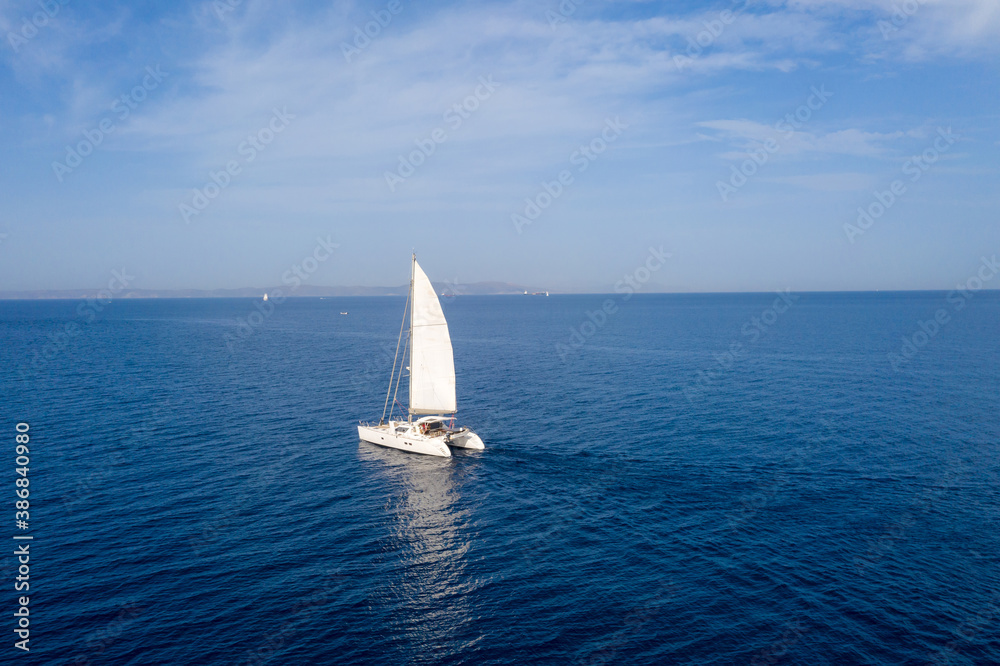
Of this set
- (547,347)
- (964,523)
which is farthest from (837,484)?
(547,347)

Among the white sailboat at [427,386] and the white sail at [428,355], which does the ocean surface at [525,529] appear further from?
the white sail at [428,355]

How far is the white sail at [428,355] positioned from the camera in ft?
212

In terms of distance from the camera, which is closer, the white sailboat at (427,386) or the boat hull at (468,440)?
the boat hull at (468,440)

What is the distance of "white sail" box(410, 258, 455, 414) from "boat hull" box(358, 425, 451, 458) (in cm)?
422

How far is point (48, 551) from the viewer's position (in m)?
39.3

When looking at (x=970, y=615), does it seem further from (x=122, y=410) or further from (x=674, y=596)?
(x=122, y=410)

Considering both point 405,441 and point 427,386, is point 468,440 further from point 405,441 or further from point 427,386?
point 427,386

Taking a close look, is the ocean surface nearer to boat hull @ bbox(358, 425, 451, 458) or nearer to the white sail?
boat hull @ bbox(358, 425, 451, 458)

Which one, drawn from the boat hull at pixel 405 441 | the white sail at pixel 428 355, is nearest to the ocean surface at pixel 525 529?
the boat hull at pixel 405 441

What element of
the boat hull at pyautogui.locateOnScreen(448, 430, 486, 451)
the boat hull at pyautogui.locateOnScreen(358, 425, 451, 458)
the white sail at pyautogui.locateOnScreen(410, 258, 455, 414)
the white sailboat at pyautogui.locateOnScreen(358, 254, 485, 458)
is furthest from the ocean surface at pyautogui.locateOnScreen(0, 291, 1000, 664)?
the white sail at pyautogui.locateOnScreen(410, 258, 455, 414)

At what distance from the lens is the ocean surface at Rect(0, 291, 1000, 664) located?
31.2 m

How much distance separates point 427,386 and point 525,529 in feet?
88.0

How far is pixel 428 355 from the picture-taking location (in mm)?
66000

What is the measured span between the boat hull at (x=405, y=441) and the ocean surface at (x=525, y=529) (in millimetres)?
1259
